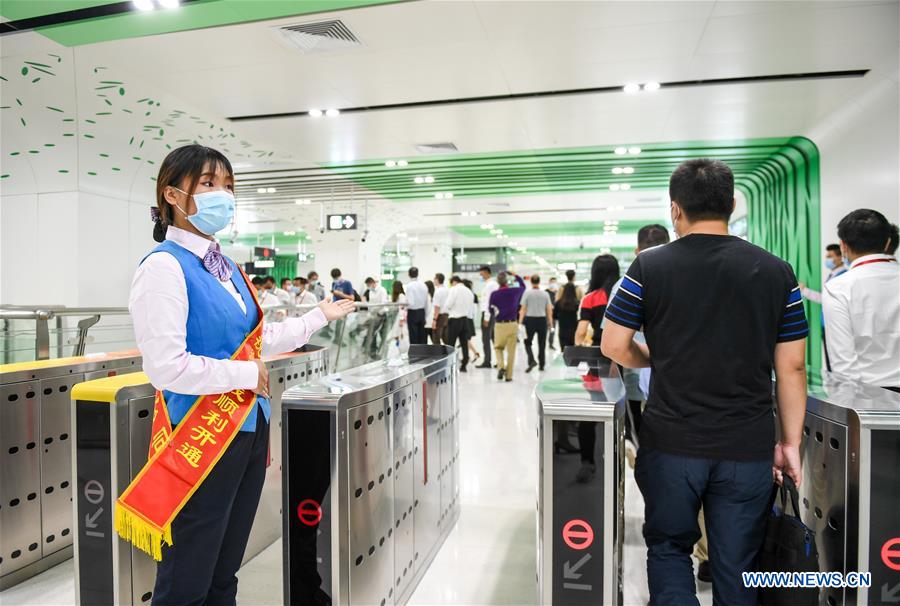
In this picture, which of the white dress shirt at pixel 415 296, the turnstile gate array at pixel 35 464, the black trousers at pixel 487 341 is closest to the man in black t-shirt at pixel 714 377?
the turnstile gate array at pixel 35 464

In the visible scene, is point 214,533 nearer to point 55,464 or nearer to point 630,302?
point 630,302

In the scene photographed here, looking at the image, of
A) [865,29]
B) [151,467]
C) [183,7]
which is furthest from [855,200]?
[151,467]

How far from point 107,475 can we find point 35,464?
1.00 metres

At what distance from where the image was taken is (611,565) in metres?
1.69

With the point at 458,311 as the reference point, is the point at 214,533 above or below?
below

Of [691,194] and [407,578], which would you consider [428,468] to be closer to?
[407,578]

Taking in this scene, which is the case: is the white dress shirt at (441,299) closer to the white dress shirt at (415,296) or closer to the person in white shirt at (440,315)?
the person in white shirt at (440,315)

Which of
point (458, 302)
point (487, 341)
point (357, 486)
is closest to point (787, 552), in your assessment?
point (357, 486)

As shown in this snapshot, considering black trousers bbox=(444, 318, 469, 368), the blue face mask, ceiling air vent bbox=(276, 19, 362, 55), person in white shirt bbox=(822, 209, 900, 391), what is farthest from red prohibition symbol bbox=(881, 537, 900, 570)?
black trousers bbox=(444, 318, 469, 368)

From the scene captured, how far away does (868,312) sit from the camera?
218 cm

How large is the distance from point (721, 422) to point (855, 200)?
220 inches

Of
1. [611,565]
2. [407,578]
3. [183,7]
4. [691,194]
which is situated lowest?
[407,578]

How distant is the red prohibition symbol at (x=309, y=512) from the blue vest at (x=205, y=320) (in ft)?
1.37

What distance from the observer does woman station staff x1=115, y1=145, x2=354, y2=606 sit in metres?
1.28
